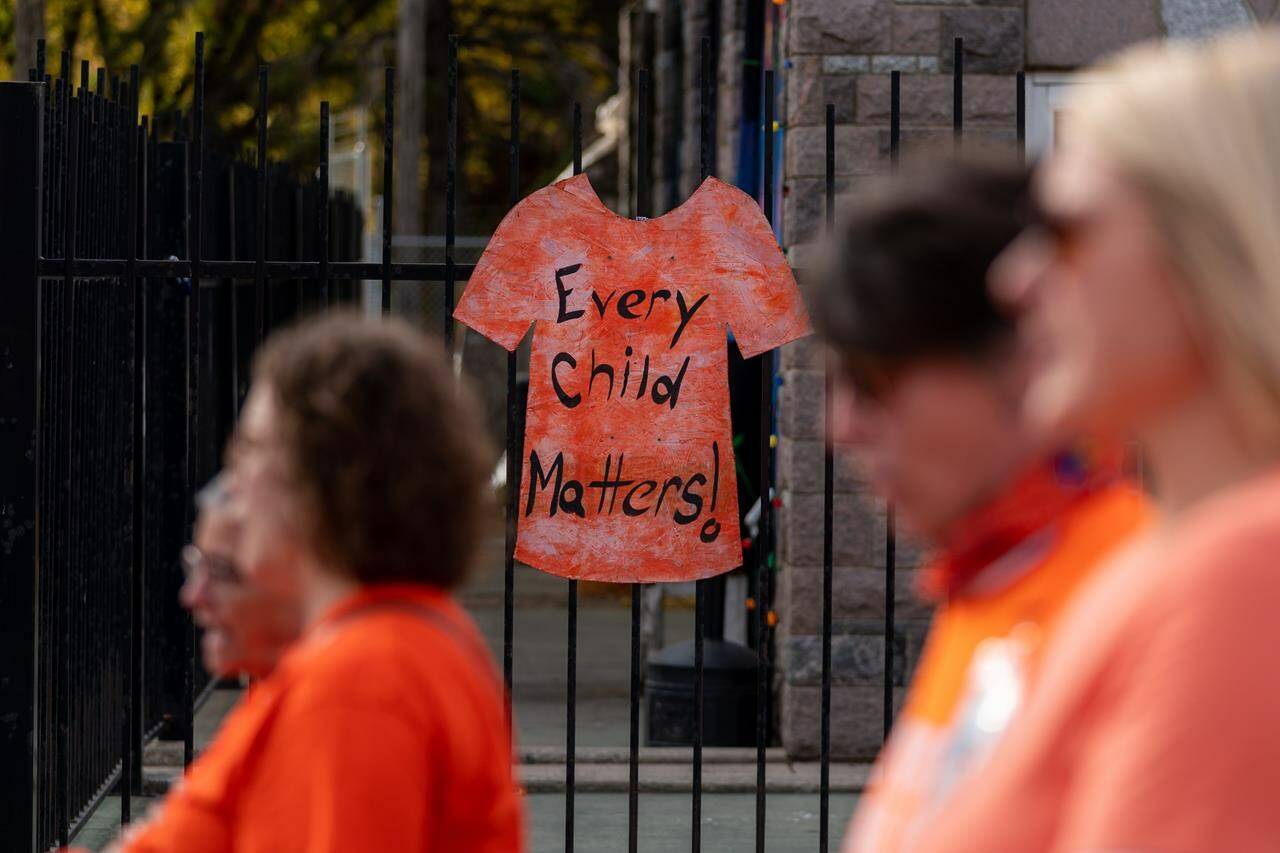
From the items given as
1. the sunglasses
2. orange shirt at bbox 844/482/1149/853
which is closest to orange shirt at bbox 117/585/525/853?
the sunglasses

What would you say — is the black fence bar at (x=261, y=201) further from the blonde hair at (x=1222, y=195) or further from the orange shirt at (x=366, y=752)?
the blonde hair at (x=1222, y=195)

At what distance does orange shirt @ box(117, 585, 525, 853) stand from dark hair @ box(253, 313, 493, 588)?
0.04m

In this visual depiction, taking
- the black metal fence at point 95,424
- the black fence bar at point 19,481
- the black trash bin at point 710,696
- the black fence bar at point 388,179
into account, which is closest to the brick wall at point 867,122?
the black trash bin at point 710,696

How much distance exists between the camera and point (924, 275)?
150 cm

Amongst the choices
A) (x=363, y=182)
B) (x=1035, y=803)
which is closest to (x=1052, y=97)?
(x=1035, y=803)

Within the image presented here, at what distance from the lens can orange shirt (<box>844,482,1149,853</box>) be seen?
4.66 feet

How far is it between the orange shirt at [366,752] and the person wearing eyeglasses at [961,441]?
0.43 meters

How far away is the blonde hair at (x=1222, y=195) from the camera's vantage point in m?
1.22

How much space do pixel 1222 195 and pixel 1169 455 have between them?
0.17 metres

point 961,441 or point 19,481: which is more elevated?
point 961,441

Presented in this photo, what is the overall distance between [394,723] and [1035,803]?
635 mm

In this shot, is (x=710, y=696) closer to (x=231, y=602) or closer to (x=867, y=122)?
(x=867, y=122)

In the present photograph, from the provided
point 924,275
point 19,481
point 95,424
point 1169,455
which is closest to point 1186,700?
point 1169,455

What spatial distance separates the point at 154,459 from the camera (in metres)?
7.34
